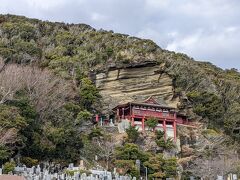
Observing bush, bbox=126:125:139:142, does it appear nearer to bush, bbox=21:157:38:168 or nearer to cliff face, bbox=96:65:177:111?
cliff face, bbox=96:65:177:111

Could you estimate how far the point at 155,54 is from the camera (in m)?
54.0

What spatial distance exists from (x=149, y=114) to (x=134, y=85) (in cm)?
481

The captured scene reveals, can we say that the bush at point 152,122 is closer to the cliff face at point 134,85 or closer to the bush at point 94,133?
the cliff face at point 134,85

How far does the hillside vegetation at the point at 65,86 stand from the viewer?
33.5 metres

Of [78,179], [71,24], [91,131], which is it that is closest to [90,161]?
[91,131]

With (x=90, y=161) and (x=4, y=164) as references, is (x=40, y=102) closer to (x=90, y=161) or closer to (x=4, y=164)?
(x=90, y=161)

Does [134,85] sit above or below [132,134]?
above

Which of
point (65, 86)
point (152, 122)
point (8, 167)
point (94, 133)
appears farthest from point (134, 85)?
point (8, 167)

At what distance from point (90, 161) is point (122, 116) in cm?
996

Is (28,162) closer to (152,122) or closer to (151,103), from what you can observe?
(152,122)

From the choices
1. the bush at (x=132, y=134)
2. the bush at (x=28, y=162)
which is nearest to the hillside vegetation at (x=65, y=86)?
the bush at (x=28, y=162)

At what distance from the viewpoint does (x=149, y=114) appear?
155 ft

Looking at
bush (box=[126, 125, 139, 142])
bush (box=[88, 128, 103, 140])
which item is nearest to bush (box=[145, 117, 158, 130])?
bush (box=[126, 125, 139, 142])

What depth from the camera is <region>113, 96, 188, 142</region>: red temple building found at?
46688 millimetres
